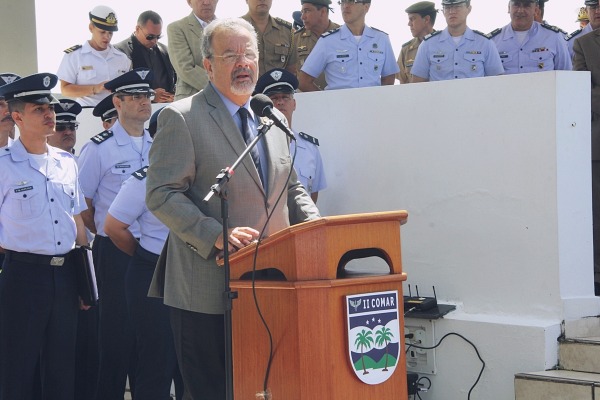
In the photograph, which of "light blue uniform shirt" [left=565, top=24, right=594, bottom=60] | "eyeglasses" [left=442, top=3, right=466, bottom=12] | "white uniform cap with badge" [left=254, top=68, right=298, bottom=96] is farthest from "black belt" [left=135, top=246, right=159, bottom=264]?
"light blue uniform shirt" [left=565, top=24, right=594, bottom=60]

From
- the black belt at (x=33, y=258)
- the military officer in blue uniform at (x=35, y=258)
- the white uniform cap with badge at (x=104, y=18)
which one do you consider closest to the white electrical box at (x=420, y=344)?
the military officer in blue uniform at (x=35, y=258)

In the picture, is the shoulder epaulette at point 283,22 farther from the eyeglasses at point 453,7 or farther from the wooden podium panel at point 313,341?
the wooden podium panel at point 313,341

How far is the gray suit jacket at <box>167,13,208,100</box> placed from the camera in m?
7.74

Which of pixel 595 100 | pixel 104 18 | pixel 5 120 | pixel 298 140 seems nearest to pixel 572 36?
pixel 595 100

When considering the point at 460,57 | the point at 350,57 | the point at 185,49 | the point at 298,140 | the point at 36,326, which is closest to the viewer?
the point at 36,326

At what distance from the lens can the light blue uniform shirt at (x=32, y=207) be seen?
5.45m

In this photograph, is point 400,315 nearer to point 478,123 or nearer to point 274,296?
point 274,296

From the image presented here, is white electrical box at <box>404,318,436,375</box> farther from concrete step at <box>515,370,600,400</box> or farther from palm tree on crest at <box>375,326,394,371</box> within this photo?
palm tree on crest at <box>375,326,394,371</box>

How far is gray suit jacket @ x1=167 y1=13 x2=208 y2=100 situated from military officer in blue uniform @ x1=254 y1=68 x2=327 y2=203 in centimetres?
143

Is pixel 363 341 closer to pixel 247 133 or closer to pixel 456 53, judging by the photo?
pixel 247 133

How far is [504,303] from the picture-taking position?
5.52 metres

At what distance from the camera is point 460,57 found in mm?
7449

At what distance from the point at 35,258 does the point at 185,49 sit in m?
2.84

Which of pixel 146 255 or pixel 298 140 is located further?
pixel 298 140
